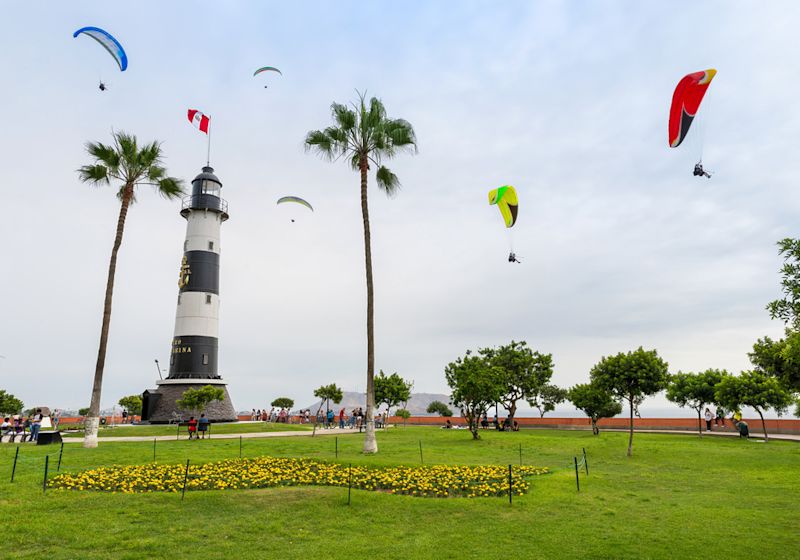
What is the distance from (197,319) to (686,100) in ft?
145

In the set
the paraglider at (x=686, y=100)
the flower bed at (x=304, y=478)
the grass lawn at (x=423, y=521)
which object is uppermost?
the paraglider at (x=686, y=100)

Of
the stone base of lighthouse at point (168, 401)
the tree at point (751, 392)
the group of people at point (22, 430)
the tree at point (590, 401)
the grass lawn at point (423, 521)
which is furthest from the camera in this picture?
the stone base of lighthouse at point (168, 401)

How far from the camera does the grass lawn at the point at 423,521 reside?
968cm

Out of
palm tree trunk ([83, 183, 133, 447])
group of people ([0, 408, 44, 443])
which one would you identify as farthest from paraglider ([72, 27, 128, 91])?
group of people ([0, 408, 44, 443])

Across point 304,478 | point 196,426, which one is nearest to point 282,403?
point 196,426

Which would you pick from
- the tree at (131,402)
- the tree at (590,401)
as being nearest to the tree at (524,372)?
the tree at (590,401)

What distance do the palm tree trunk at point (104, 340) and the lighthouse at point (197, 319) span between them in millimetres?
18830

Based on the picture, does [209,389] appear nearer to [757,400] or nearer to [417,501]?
[417,501]

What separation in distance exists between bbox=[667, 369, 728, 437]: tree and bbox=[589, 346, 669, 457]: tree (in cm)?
1809

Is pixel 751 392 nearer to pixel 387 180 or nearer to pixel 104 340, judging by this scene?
pixel 387 180

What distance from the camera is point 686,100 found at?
20250 mm

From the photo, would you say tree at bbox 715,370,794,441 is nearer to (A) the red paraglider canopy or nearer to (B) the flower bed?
(A) the red paraglider canopy

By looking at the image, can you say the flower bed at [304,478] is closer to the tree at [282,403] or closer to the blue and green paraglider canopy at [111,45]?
the blue and green paraglider canopy at [111,45]

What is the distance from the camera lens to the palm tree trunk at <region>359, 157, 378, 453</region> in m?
25.2
